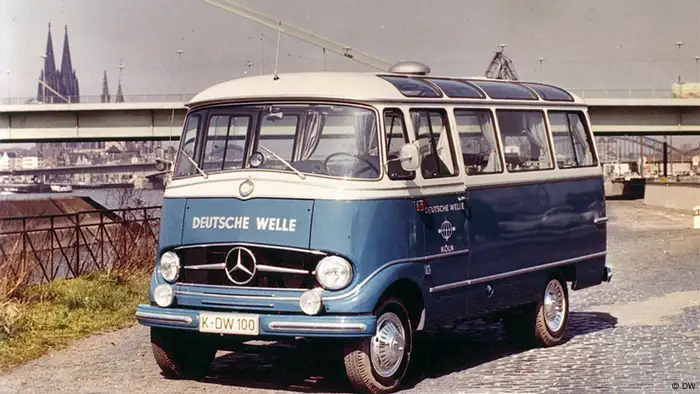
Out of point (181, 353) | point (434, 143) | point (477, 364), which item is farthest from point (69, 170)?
point (434, 143)

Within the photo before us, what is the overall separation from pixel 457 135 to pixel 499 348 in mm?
2606

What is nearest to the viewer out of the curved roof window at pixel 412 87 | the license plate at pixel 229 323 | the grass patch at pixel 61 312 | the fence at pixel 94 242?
the license plate at pixel 229 323

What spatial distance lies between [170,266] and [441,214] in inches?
92.6

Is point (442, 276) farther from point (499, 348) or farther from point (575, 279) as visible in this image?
point (575, 279)

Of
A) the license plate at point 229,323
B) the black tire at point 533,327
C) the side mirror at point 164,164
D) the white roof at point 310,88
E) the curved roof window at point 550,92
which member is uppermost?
the curved roof window at point 550,92

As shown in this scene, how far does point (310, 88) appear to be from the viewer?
1027cm

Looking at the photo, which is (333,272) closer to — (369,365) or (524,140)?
(369,365)

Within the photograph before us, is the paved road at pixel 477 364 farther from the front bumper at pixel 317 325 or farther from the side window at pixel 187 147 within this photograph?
the side window at pixel 187 147

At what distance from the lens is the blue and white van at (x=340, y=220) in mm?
9547

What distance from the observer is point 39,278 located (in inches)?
801

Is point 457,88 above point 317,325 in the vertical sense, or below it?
above

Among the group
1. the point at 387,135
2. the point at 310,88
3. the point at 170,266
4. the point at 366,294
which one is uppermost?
the point at 310,88

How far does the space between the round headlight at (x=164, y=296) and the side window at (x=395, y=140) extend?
2037 mm

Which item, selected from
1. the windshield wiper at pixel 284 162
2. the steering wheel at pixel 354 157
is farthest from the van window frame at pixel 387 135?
the windshield wiper at pixel 284 162
